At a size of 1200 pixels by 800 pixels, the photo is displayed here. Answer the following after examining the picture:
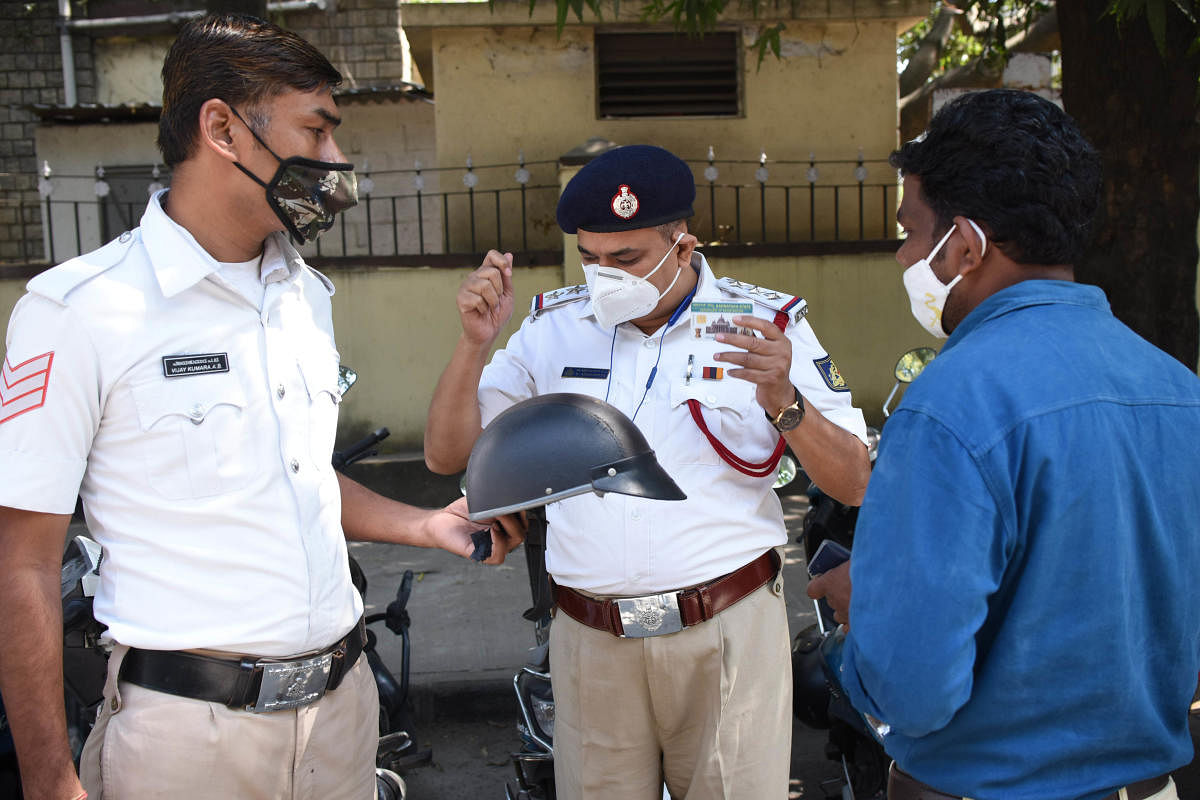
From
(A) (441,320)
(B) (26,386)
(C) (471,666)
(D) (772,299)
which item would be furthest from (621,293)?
(A) (441,320)

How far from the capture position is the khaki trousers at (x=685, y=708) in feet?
7.42

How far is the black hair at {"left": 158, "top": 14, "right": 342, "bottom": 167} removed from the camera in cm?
190

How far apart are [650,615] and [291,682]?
79 centimetres

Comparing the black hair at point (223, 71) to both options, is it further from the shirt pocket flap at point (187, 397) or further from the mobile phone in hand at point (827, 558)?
the mobile phone in hand at point (827, 558)

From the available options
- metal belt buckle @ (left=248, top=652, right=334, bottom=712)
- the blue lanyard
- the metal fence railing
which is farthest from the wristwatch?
the metal fence railing

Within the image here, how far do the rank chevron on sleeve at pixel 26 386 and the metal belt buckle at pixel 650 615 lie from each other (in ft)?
4.05

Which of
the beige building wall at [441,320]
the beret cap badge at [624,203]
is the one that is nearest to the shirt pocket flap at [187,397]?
the beret cap badge at [624,203]

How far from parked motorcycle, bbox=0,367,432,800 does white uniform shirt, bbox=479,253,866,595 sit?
22.4 inches

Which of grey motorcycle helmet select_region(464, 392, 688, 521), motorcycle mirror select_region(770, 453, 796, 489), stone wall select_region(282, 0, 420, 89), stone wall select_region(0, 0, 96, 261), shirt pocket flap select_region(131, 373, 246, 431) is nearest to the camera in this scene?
grey motorcycle helmet select_region(464, 392, 688, 521)

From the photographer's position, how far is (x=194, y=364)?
72.2 inches

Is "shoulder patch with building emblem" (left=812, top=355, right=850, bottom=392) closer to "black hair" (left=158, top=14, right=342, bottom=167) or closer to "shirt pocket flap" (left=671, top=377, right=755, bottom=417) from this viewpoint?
"shirt pocket flap" (left=671, top=377, right=755, bottom=417)

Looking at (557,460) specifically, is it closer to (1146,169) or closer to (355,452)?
(355,452)

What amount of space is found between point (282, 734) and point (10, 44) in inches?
540

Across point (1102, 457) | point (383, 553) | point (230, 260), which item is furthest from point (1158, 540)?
point (383, 553)
